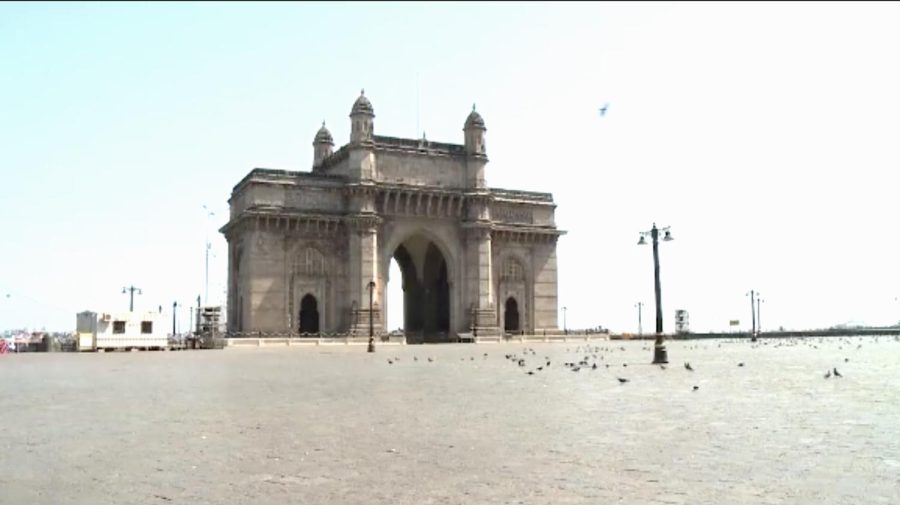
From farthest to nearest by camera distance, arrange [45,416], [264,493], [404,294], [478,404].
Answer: [404,294] < [478,404] < [45,416] < [264,493]

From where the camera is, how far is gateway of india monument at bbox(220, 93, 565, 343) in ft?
189

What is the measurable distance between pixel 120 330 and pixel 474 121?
30230 mm

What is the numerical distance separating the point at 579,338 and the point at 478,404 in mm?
53794

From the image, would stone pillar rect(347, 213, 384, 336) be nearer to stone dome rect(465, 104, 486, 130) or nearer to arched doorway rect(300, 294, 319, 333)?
arched doorway rect(300, 294, 319, 333)

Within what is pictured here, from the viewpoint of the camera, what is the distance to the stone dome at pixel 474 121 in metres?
Result: 65.1

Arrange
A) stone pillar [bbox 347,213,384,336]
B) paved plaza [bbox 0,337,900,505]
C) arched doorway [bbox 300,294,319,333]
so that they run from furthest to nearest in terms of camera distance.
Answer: arched doorway [bbox 300,294,319,333]
stone pillar [bbox 347,213,384,336]
paved plaza [bbox 0,337,900,505]

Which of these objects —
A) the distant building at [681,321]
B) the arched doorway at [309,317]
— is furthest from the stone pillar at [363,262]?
the distant building at [681,321]

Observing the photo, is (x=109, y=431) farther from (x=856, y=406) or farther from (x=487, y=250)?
(x=487, y=250)

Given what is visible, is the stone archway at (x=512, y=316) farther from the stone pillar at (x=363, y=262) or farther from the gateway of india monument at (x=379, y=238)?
the stone pillar at (x=363, y=262)

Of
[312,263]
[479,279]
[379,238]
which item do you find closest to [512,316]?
[479,279]

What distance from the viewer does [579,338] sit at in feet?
220

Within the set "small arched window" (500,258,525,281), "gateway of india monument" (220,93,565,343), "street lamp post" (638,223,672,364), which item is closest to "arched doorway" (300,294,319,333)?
"gateway of india monument" (220,93,565,343)

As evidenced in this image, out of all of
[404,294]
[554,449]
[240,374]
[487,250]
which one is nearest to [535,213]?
[487,250]

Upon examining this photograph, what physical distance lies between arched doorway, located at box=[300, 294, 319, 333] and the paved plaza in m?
41.5
